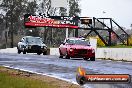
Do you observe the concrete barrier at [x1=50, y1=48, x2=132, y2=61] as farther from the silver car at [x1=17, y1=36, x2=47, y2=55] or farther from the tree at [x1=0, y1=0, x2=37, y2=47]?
the tree at [x1=0, y1=0, x2=37, y2=47]

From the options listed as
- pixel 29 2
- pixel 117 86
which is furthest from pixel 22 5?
pixel 117 86

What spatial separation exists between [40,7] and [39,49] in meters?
67.6

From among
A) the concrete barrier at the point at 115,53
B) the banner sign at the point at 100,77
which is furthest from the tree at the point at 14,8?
the banner sign at the point at 100,77

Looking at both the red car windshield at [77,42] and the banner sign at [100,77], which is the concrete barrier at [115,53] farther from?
the banner sign at [100,77]

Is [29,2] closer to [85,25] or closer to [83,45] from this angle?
[85,25]

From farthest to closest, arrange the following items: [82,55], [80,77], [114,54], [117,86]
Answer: [114,54] → [82,55] → [117,86] → [80,77]

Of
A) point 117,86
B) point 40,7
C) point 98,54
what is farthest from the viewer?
point 40,7

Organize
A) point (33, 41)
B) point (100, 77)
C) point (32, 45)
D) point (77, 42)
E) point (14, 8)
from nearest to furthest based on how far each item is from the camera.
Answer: point (100, 77)
point (77, 42)
point (32, 45)
point (33, 41)
point (14, 8)

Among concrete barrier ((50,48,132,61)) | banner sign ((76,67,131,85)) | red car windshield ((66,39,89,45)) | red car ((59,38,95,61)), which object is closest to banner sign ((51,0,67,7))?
concrete barrier ((50,48,132,61))

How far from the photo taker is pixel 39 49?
34438 mm

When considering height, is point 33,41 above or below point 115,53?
above

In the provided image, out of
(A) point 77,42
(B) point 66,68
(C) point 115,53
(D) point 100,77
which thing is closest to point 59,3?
(C) point 115,53

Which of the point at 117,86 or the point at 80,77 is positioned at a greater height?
the point at 80,77

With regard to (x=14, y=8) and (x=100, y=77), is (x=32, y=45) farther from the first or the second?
(x=14, y=8)
